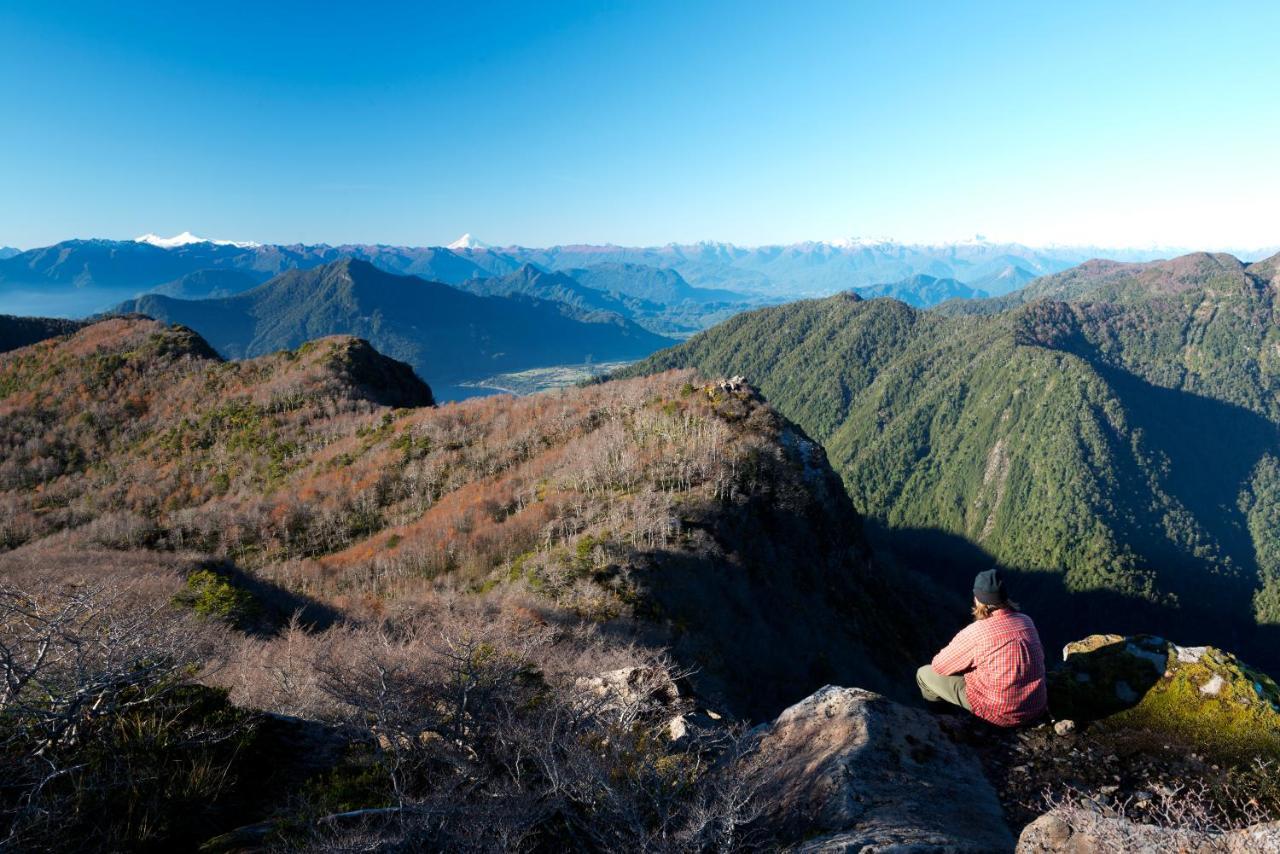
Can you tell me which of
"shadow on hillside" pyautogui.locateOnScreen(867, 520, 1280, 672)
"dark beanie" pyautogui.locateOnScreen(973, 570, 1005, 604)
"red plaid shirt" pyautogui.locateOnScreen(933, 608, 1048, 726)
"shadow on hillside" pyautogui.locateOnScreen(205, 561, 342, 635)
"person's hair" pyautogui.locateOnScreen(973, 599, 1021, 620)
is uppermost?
"dark beanie" pyautogui.locateOnScreen(973, 570, 1005, 604)

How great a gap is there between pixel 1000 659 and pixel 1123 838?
3755mm

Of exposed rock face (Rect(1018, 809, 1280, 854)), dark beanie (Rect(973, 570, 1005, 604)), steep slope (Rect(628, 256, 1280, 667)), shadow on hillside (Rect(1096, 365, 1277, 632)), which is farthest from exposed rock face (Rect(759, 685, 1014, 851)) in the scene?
shadow on hillside (Rect(1096, 365, 1277, 632))

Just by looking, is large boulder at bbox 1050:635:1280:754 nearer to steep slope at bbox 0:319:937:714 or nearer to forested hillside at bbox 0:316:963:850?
forested hillside at bbox 0:316:963:850

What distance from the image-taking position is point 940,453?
19500cm

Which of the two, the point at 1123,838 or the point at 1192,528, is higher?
the point at 1123,838

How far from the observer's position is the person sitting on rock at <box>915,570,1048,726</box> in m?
7.82

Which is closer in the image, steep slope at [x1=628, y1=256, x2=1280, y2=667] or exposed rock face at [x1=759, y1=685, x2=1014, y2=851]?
exposed rock face at [x1=759, y1=685, x2=1014, y2=851]

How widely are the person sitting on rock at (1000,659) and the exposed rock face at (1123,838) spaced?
3.05 m

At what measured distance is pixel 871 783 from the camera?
666 centimetres

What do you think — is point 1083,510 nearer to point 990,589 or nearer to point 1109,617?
point 1109,617

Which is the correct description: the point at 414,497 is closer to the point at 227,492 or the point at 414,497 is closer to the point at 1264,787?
the point at 227,492

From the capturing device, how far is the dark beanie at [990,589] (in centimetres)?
798

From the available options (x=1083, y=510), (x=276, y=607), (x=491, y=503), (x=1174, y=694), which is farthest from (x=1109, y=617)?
(x=276, y=607)

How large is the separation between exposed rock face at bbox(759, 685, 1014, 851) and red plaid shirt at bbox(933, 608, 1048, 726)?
0.84 m
